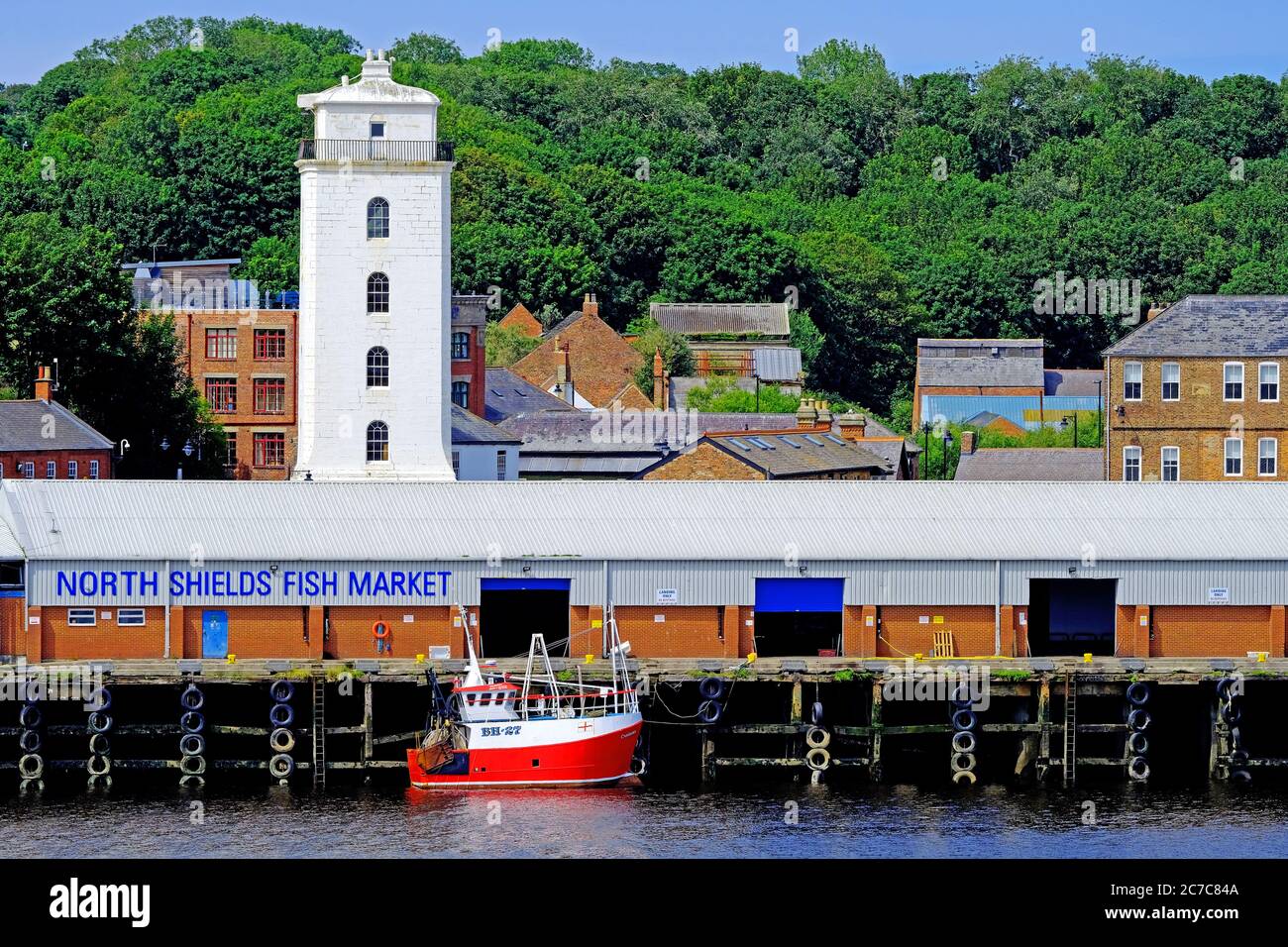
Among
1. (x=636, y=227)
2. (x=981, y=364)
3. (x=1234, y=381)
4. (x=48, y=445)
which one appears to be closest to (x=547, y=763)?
(x=48, y=445)

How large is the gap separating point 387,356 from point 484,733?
2278 cm

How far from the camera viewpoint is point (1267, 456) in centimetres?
8519

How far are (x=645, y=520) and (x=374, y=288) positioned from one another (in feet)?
55.8

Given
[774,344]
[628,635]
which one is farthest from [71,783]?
[774,344]

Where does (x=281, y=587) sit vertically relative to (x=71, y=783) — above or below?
above

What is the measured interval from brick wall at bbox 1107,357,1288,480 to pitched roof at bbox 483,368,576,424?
3020cm

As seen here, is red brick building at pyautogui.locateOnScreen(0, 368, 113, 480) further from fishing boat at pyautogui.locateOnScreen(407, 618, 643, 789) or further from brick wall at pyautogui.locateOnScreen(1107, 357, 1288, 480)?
brick wall at pyautogui.locateOnScreen(1107, 357, 1288, 480)

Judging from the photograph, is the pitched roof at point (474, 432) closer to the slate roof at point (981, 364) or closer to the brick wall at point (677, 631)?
the brick wall at point (677, 631)

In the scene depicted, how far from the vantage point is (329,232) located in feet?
237

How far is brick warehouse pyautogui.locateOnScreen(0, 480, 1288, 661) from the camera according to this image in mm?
57469

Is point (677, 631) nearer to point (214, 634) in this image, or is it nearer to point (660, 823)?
point (660, 823)

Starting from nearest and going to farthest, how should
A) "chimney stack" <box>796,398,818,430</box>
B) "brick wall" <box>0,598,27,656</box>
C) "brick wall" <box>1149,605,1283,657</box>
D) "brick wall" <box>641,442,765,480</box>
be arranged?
1. "brick wall" <box>0,598,27,656</box>
2. "brick wall" <box>1149,605,1283,657</box>
3. "brick wall" <box>641,442,765,480</box>
4. "chimney stack" <box>796,398,818,430</box>

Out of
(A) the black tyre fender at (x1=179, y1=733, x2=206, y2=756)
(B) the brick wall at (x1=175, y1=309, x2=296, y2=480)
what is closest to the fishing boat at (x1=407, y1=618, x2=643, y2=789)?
(A) the black tyre fender at (x1=179, y1=733, x2=206, y2=756)
